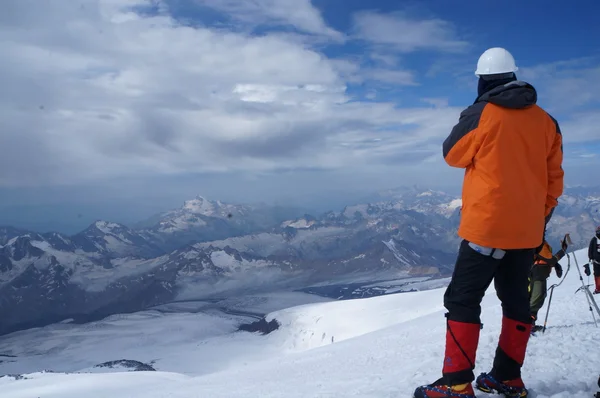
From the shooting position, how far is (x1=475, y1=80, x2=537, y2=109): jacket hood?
3865 mm

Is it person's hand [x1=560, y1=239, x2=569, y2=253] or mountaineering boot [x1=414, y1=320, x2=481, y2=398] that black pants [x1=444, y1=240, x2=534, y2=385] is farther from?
person's hand [x1=560, y1=239, x2=569, y2=253]

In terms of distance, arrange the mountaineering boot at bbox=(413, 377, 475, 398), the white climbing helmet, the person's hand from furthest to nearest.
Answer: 1. the person's hand
2. the white climbing helmet
3. the mountaineering boot at bbox=(413, 377, 475, 398)

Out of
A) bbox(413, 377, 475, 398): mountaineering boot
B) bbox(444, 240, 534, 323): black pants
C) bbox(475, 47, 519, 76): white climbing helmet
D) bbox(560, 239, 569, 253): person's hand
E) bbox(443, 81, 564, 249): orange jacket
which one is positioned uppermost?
bbox(475, 47, 519, 76): white climbing helmet

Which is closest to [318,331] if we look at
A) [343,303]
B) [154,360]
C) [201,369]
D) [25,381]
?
[343,303]

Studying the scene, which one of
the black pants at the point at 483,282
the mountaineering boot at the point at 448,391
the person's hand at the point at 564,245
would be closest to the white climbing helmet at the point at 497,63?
the black pants at the point at 483,282

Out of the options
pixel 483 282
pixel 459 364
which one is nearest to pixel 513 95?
pixel 483 282

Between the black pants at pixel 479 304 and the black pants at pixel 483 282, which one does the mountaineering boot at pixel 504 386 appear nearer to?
the black pants at pixel 479 304

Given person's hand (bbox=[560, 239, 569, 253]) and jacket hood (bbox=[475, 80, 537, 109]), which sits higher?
jacket hood (bbox=[475, 80, 537, 109])

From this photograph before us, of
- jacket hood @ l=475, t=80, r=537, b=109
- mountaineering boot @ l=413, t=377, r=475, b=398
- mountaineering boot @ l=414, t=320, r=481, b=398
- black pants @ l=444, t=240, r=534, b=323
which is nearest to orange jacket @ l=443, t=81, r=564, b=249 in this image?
jacket hood @ l=475, t=80, r=537, b=109

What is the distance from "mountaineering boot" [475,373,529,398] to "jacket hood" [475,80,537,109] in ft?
8.70

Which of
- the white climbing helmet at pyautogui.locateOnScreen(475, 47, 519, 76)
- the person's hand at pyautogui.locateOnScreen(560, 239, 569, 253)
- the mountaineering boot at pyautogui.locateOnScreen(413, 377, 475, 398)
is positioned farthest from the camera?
the person's hand at pyautogui.locateOnScreen(560, 239, 569, 253)

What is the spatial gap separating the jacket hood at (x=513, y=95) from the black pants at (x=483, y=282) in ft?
4.27

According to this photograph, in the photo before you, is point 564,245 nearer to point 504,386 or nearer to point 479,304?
point 504,386

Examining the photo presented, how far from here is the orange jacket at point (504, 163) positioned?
153 inches
